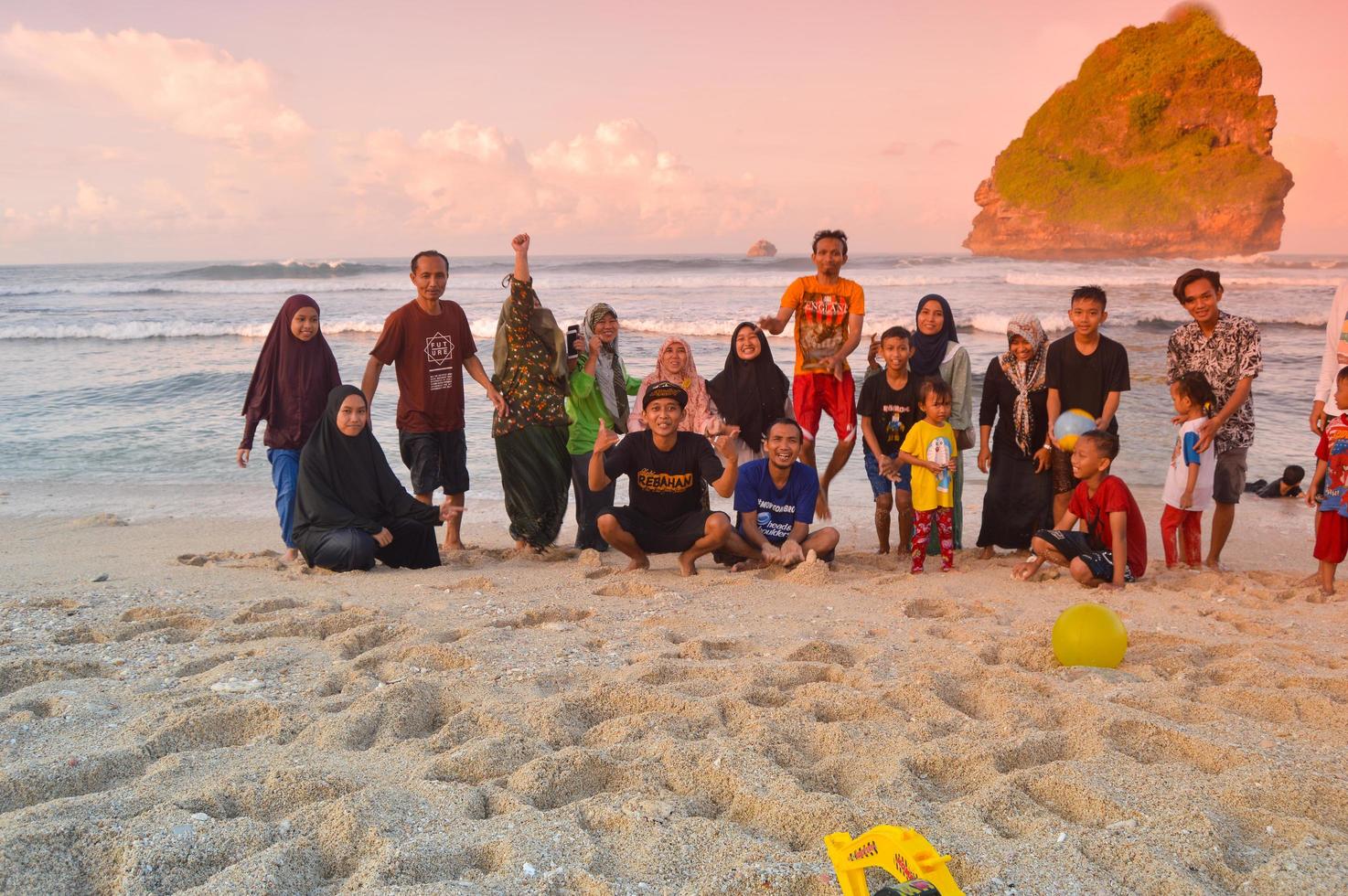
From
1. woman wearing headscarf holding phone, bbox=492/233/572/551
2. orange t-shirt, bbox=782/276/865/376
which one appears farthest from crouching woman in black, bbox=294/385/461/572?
orange t-shirt, bbox=782/276/865/376

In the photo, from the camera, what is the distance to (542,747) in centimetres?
252

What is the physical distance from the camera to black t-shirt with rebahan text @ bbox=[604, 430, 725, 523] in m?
4.85

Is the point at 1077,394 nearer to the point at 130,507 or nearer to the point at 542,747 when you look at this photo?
the point at 542,747

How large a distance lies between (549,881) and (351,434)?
11.0 ft

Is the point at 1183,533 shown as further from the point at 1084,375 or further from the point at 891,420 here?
the point at 891,420

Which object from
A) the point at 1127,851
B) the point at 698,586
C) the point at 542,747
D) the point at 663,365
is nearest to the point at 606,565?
the point at 698,586

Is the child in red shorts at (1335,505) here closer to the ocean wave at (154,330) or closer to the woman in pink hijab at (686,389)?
the woman in pink hijab at (686,389)

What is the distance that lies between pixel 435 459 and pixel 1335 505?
470 cm

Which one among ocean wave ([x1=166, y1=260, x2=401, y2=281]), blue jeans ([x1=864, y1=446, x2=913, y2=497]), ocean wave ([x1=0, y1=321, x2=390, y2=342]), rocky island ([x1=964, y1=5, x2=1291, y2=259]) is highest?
rocky island ([x1=964, y1=5, x2=1291, y2=259])

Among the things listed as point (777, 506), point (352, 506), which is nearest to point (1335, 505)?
point (777, 506)

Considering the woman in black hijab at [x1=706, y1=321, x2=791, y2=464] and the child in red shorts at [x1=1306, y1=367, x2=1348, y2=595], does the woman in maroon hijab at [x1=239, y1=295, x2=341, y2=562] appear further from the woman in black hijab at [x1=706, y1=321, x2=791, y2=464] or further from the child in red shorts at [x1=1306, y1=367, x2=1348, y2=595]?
the child in red shorts at [x1=1306, y1=367, x2=1348, y2=595]

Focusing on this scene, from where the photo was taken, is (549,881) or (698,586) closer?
(549,881)

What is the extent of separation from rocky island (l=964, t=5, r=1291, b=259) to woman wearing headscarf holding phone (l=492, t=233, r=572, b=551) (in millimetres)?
39410

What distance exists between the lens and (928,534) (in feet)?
16.3
